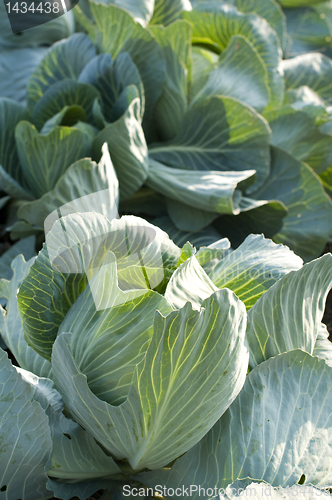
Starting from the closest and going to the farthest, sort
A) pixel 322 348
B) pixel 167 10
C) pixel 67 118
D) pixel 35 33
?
pixel 322 348
pixel 67 118
pixel 167 10
pixel 35 33

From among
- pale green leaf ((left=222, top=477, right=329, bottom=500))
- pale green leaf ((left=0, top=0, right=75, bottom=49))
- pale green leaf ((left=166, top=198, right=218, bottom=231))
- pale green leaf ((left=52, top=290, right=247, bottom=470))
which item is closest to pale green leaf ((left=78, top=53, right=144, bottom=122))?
pale green leaf ((left=166, top=198, right=218, bottom=231))

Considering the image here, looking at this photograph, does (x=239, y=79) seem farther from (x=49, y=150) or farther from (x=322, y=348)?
(x=322, y=348)

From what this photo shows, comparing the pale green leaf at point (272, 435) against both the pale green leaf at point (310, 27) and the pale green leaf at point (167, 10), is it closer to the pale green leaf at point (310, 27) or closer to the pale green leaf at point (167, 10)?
the pale green leaf at point (167, 10)

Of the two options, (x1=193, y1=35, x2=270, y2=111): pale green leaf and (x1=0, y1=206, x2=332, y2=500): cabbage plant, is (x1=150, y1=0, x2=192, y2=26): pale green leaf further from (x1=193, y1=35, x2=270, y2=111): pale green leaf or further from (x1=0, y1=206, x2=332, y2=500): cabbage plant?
(x1=0, y1=206, x2=332, y2=500): cabbage plant

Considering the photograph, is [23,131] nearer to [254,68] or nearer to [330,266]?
[254,68]

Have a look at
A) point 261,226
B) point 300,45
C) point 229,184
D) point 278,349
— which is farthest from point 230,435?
point 300,45

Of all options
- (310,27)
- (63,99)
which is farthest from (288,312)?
(310,27)
